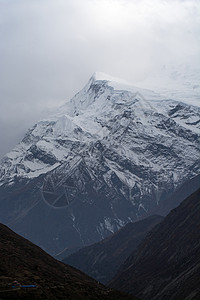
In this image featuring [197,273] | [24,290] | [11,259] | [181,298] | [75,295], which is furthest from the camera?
[197,273]

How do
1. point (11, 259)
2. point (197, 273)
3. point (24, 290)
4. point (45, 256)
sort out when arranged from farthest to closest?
1. point (197, 273)
2. point (45, 256)
3. point (11, 259)
4. point (24, 290)

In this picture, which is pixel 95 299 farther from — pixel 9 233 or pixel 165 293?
pixel 165 293

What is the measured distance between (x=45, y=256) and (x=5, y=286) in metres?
51.0

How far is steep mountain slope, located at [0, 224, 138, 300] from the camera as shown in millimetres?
87812

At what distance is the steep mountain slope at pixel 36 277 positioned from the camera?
87.8m

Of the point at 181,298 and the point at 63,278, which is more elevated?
the point at 63,278

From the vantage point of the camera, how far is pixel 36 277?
331ft

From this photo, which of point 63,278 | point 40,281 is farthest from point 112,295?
point 40,281

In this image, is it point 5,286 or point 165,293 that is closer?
point 5,286

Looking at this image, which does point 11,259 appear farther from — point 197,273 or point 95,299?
point 197,273

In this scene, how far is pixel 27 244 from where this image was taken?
14200cm

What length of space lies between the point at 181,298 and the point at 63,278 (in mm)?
74124

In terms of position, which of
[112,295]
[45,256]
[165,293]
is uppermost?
[45,256]

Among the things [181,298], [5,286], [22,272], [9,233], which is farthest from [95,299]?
[181,298]
